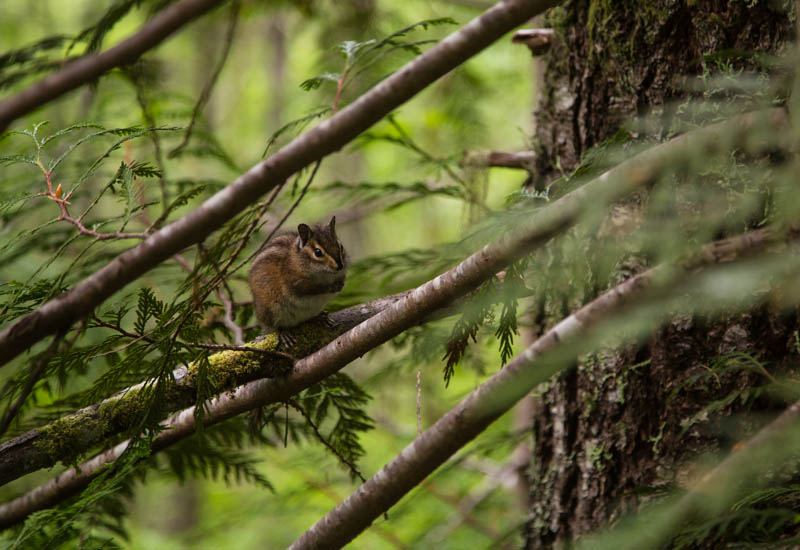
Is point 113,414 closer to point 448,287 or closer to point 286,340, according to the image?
point 286,340

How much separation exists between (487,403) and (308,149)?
67cm

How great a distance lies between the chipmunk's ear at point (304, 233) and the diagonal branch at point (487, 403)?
1694mm

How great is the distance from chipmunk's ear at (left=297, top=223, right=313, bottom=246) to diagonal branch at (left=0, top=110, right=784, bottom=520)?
1.10m

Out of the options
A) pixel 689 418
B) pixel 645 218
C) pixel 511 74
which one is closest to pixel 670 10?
pixel 645 218

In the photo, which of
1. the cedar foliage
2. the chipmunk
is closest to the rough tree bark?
the cedar foliage

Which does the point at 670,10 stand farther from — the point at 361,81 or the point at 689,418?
the point at 361,81

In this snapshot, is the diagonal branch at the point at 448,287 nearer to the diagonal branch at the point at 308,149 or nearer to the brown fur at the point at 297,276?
the diagonal branch at the point at 308,149

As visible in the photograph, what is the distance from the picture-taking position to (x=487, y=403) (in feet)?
4.84

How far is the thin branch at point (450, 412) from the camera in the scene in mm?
1278

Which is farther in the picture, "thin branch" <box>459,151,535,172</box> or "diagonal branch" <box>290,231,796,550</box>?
"thin branch" <box>459,151,535,172</box>

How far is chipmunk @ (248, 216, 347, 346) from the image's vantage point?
2.96 meters

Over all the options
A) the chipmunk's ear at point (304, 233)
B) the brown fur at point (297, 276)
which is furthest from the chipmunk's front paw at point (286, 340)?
A: the chipmunk's ear at point (304, 233)

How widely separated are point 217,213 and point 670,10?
1.88m

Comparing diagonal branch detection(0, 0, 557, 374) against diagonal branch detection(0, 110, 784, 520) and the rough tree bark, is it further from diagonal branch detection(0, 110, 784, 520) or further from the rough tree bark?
the rough tree bark
